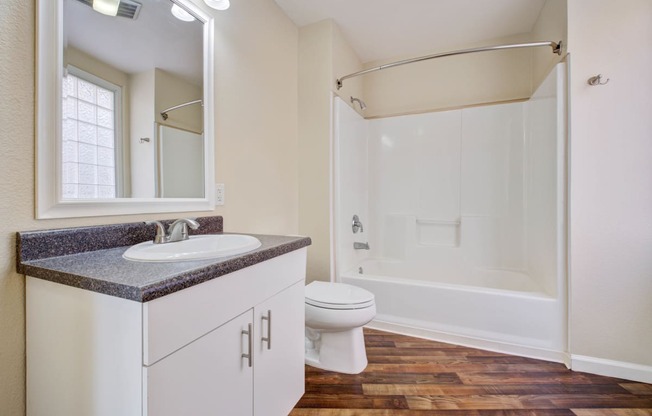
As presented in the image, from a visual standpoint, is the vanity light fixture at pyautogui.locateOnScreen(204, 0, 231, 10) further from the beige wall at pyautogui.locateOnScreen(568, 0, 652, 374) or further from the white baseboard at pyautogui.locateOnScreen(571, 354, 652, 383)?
the white baseboard at pyautogui.locateOnScreen(571, 354, 652, 383)

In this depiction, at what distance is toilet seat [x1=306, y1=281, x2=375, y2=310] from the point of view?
1557 millimetres

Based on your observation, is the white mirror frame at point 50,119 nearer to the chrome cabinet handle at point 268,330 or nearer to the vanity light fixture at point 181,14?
the vanity light fixture at point 181,14

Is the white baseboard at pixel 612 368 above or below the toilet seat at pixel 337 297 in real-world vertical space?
below

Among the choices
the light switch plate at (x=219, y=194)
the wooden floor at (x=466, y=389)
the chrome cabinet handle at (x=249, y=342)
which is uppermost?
the light switch plate at (x=219, y=194)

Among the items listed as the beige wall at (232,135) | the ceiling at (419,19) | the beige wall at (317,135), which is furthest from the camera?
the beige wall at (317,135)

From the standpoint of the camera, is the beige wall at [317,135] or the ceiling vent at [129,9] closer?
the ceiling vent at [129,9]

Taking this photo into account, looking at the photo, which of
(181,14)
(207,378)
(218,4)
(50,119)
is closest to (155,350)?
(207,378)

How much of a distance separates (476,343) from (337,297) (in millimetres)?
1058

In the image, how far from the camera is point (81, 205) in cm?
95

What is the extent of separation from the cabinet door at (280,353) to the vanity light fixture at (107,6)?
4.06 ft

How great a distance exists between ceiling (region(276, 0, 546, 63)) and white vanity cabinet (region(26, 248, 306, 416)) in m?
2.00

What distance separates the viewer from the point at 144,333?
62cm

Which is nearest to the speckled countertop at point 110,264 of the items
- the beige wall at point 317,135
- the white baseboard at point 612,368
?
the beige wall at point 317,135

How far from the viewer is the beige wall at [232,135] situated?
0.80 metres
